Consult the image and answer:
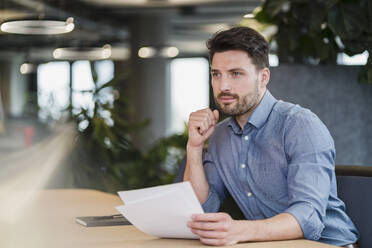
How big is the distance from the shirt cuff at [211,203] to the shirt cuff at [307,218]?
1.66ft

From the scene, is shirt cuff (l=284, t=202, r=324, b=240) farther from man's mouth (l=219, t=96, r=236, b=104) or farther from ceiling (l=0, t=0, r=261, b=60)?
ceiling (l=0, t=0, r=261, b=60)

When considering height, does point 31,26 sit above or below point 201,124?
above

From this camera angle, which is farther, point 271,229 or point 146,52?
point 146,52

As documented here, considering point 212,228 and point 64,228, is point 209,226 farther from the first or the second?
point 64,228

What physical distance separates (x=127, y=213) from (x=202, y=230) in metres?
0.22

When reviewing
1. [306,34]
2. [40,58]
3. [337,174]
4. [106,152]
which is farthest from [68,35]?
[337,174]

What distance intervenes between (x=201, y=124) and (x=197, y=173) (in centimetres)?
21

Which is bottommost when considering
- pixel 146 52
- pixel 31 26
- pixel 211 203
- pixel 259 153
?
pixel 211 203

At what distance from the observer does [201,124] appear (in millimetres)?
2088

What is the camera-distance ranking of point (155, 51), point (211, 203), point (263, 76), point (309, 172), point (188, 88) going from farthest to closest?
point (188, 88) < point (155, 51) < point (211, 203) < point (263, 76) < point (309, 172)

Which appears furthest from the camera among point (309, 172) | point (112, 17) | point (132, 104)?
point (112, 17)

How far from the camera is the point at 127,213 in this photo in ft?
5.27

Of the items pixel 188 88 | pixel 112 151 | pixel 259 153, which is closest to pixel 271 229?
pixel 259 153

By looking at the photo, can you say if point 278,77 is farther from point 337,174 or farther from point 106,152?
point 106,152
